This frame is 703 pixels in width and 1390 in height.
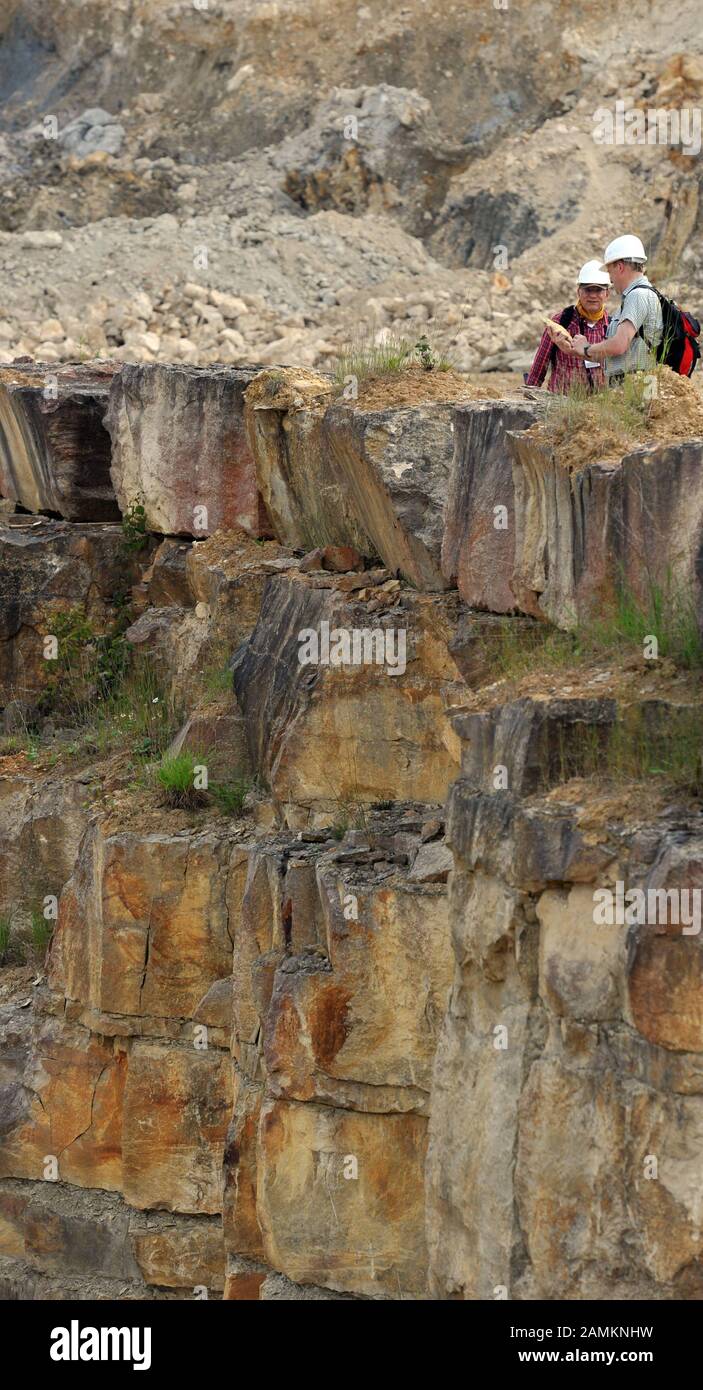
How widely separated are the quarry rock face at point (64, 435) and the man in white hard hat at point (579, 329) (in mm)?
5060

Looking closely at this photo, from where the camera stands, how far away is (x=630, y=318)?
32.0 feet

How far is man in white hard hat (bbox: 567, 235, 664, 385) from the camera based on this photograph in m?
9.68

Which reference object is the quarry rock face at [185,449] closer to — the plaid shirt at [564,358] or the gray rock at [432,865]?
the plaid shirt at [564,358]

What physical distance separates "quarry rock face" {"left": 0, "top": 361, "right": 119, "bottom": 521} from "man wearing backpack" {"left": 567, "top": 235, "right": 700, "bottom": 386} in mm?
5926

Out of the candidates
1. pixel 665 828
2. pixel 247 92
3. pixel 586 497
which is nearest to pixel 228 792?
pixel 586 497

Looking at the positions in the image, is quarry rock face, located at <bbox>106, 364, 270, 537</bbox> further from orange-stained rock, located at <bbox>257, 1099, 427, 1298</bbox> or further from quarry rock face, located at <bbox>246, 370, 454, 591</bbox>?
A: orange-stained rock, located at <bbox>257, 1099, 427, 1298</bbox>

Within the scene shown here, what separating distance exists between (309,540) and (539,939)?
5134 mm

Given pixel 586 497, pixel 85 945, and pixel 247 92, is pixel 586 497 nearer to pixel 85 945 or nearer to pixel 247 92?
pixel 85 945

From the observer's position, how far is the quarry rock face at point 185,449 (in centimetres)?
1312

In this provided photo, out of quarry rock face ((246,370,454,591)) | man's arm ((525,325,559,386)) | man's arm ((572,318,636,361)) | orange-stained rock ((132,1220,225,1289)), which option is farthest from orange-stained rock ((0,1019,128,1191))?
man's arm ((572,318,636,361))

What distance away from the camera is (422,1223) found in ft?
31.9

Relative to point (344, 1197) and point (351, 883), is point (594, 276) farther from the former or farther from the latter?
point (344, 1197)

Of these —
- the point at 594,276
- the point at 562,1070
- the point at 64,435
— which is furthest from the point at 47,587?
the point at 562,1070

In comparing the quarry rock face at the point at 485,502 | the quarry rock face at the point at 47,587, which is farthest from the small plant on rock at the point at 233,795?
the quarry rock face at the point at 47,587
